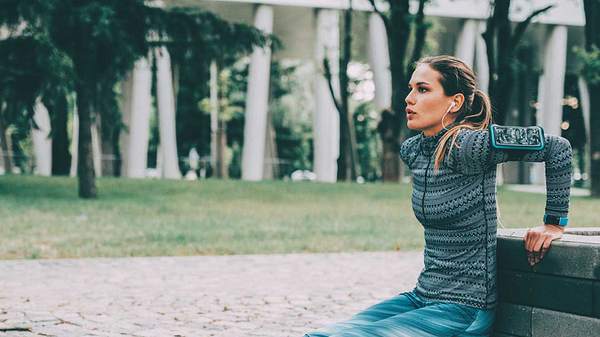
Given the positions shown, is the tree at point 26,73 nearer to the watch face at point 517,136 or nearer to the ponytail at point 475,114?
the ponytail at point 475,114

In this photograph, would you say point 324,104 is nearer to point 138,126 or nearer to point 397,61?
point 138,126

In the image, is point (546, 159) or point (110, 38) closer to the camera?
point (546, 159)

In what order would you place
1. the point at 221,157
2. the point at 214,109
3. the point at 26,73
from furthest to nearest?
the point at 214,109, the point at 221,157, the point at 26,73

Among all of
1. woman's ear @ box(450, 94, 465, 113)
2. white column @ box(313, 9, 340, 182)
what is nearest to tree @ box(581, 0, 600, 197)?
white column @ box(313, 9, 340, 182)

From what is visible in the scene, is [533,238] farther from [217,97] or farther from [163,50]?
[217,97]

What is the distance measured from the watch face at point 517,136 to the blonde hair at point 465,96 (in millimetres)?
182

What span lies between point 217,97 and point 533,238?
44.2 meters

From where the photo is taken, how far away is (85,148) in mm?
21359

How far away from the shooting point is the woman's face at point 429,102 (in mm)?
3439

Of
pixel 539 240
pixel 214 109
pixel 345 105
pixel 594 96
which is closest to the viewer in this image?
pixel 539 240

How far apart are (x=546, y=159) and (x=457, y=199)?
35 cm

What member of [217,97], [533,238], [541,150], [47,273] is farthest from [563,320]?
[217,97]

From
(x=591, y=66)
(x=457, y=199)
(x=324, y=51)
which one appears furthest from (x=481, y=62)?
(x=457, y=199)

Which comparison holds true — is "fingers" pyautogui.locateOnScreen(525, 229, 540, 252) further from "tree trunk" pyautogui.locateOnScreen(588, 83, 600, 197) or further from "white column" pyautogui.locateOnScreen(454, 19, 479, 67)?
"white column" pyautogui.locateOnScreen(454, 19, 479, 67)
